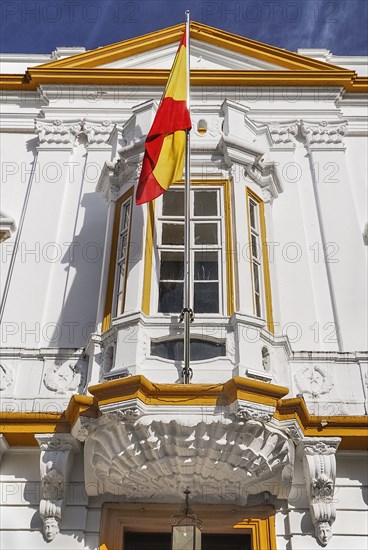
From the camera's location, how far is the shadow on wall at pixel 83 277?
33.6 ft

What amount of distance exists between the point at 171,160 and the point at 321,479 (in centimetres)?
471

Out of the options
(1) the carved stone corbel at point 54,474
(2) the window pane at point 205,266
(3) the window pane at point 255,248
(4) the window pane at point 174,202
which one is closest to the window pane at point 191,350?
(2) the window pane at point 205,266

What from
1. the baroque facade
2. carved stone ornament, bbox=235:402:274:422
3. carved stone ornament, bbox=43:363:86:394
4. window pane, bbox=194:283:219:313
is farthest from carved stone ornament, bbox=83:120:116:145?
carved stone ornament, bbox=235:402:274:422

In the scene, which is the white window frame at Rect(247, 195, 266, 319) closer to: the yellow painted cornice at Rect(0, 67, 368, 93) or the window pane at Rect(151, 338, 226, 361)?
the window pane at Rect(151, 338, 226, 361)

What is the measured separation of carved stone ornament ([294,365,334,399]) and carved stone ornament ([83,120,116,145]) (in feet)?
19.8

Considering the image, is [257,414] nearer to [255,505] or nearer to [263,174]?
[255,505]

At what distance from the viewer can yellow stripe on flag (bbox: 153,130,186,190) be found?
942cm

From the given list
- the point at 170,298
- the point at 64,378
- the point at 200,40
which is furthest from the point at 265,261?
the point at 200,40

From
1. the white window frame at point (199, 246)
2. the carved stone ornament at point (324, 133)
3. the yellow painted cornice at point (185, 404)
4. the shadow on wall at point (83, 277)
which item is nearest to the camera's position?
the yellow painted cornice at point (185, 404)

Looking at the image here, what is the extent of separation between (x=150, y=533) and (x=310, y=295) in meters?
4.37

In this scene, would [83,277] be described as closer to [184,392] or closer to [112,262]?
[112,262]

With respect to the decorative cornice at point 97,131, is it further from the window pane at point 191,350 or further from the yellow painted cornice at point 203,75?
the window pane at point 191,350

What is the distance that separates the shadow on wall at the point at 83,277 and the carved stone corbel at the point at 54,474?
Result: 186cm

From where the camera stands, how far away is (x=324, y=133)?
13.0m
